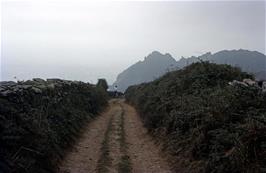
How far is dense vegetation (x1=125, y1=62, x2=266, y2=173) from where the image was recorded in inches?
347

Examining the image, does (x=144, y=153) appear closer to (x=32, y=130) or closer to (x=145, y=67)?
(x=32, y=130)

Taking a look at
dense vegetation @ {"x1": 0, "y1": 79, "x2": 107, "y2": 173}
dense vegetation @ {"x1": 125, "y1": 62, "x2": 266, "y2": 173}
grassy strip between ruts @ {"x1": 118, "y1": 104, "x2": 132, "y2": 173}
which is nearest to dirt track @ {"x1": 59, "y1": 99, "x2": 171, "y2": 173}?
grassy strip between ruts @ {"x1": 118, "y1": 104, "x2": 132, "y2": 173}

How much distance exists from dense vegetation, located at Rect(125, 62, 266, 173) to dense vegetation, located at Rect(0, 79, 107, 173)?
3704 mm

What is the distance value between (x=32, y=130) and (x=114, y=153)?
392 centimetres

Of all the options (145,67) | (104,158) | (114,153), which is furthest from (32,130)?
(145,67)

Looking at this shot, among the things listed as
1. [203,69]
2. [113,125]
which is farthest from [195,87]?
[113,125]

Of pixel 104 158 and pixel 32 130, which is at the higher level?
pixel 32 130

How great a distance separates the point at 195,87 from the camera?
17.9 m

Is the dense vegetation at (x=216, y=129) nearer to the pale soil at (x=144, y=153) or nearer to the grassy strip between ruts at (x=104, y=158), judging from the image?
the pale soil at (x=144, y=153)

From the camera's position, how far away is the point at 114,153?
42.3 feet

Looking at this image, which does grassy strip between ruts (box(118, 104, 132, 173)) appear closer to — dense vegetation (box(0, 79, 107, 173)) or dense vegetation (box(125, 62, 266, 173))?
dense vegetation (box(125, 62, 266, 173))

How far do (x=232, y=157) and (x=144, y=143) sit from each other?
7.17 meters

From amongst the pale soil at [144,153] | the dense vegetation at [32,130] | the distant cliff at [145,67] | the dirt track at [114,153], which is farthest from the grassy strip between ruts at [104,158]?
the distant cliff at [145,67]

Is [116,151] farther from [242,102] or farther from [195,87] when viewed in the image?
[195,87]
